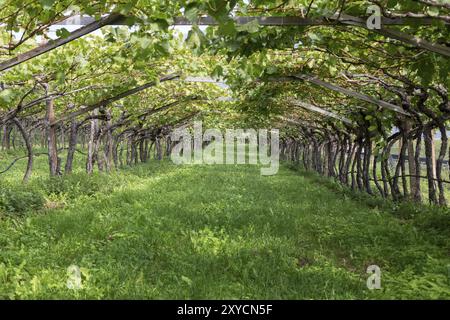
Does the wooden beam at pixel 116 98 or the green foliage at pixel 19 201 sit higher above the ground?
the wooden beam at pixel 116 98

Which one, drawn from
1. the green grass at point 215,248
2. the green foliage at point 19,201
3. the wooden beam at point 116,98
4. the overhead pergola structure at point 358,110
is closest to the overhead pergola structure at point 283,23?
the overhead pergola structure at point 358,110

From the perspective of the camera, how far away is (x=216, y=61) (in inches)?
399

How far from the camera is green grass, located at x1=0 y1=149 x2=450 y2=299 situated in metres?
4.73

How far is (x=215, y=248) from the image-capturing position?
6281 millimetres

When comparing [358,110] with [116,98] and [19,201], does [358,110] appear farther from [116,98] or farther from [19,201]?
[19,201]

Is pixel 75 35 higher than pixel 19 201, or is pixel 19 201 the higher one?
pixel 75 35

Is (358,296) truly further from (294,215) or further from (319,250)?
(294,215)

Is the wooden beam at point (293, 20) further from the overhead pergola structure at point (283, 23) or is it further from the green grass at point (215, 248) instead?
the green grass at point (215, 248)

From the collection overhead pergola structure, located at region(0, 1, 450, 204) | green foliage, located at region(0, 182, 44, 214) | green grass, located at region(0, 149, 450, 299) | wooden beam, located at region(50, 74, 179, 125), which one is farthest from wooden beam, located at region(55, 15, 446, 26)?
green foliage, located at region(0, 182, 44, 214)

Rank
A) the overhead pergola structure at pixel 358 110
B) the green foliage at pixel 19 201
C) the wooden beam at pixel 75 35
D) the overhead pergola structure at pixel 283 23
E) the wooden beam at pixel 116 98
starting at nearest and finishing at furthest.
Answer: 1. the wooden beam at pixel 75 35
2. the overhead pergola structure at pixel 283 23
3. the overhead pergola structure at pixel 358 110
4. the green foliage at pixel 19 201
5. the wooden beam at pixel 116 98

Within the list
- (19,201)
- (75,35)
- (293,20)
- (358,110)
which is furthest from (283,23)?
(358,110)

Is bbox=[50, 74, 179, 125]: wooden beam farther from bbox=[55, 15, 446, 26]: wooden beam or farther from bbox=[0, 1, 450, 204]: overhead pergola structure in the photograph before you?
bbox=[55, 15, 446, 26]: wooden beam

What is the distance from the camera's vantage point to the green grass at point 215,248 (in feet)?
Answer: 15.5
